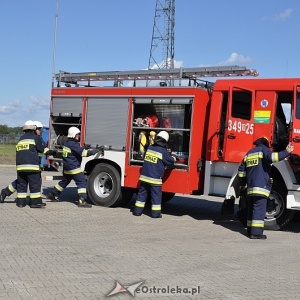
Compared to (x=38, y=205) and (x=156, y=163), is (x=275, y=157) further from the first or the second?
(x=38, y=205)

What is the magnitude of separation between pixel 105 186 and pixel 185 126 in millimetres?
2477

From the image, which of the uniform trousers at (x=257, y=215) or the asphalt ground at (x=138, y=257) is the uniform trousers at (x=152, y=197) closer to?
the asphalt ground at (x=138, y=257)

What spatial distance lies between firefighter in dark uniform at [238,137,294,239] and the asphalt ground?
298 mm

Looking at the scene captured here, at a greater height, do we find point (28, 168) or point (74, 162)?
point (74, 162)

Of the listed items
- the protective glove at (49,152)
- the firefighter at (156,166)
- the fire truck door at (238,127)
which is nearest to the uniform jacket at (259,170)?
the fire truck door at (238,127)

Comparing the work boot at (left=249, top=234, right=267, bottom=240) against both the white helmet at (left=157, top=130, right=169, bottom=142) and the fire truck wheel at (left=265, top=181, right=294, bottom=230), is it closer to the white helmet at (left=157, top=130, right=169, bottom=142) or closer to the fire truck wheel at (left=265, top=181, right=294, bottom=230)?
the fire truck wheel at (left=265, top=181, right=294, bottom=230)

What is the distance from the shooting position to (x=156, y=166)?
9734 millimetres

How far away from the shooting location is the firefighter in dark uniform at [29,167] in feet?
33.8

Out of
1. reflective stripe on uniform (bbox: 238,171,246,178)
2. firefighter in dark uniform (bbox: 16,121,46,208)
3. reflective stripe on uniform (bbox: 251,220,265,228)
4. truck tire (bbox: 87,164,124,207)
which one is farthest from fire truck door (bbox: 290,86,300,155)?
firefighter in dark uniform (bbox: 16,121,46,208)

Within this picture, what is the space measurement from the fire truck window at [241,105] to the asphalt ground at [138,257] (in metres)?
2.03

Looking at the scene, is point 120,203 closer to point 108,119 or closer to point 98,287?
point 108,119

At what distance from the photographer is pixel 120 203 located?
11055 millimetres

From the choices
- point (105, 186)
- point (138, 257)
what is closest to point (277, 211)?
point (138, 257)

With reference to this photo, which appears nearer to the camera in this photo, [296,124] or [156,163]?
[296,124]
